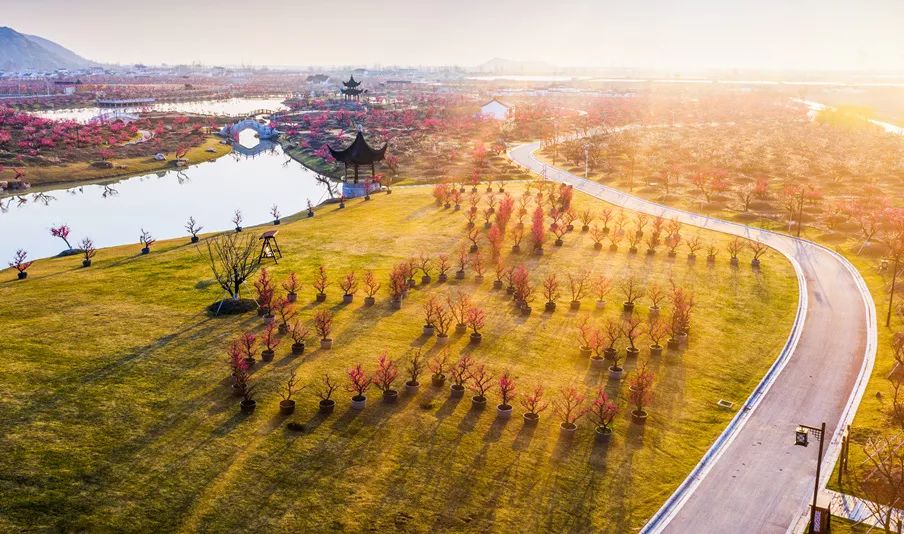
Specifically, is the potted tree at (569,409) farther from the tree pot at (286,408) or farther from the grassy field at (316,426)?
the tree pot at (286,408)

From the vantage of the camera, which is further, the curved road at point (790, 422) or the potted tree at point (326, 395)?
the potted tree at point (326, 395)

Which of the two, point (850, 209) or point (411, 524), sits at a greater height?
point (850, 209)

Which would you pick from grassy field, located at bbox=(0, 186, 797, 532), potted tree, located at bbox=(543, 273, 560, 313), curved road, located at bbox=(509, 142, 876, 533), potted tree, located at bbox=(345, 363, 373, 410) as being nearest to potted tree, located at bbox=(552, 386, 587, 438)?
A: grassy field, located at bbox=(0, 186, 797, 532)

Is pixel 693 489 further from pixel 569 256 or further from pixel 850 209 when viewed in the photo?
pixel 850 209

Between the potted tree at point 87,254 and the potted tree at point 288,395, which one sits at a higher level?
the potted tree at point 87,254

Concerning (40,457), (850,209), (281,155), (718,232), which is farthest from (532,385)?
(281,155)

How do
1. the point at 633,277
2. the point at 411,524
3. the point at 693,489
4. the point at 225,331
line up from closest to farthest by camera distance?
the point at 411,524, the point at 693,489, the point at 225,331, the point at 633,277

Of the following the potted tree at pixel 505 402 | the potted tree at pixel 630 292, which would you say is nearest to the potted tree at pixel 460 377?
the potted tree at pixel 505 402
